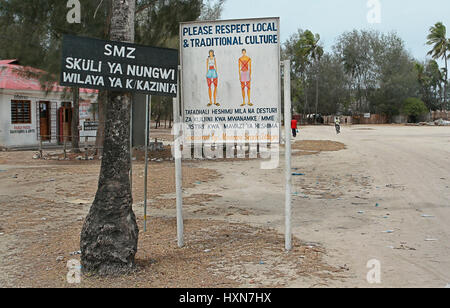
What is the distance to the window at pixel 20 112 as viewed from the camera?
23188 millimetres

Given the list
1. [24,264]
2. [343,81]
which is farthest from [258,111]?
[343,81]

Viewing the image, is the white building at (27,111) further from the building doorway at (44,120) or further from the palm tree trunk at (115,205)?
the palm tree trunk at (115,205)

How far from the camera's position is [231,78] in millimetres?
6359

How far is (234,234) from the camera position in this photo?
7070mm

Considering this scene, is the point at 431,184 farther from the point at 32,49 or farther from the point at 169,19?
the point at 32,49

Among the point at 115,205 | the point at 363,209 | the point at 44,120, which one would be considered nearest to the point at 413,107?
the point at 44,120

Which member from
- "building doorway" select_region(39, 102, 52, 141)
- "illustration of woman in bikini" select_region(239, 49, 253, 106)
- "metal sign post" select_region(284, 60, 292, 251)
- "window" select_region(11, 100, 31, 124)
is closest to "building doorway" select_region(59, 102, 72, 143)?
"building doorway" select_region(39, 102, 52, 141)

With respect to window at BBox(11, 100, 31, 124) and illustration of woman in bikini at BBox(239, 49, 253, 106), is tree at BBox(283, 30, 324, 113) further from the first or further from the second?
illustration of woman in bikini at BBox(239, 49, 253, 106)

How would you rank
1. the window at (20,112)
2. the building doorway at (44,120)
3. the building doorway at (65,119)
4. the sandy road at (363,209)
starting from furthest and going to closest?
the building doorway at (65,119)
the building doorway at (44,120)
the window at (20,112)
the sandy road at (363,209)

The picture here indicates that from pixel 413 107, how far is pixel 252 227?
61.6 m

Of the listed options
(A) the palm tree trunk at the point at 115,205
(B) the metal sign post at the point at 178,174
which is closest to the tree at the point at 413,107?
(B) the metal sign post at the point at 178,174

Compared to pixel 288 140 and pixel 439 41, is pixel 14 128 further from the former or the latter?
pixel 439 41
